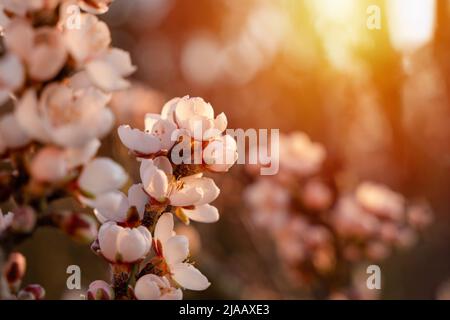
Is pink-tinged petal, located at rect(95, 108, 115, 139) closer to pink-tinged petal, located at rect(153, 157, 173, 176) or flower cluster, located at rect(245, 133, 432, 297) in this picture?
pink-tinged petal, located at rect(153, 157, 173, 176)

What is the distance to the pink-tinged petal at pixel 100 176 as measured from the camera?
647mm

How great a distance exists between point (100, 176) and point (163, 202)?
6.8 inches

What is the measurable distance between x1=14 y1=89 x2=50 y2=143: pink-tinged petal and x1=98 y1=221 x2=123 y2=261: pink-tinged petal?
0.18 meters

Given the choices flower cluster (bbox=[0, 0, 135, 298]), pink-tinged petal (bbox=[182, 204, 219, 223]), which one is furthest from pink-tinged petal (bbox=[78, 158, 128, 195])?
pink-tinged petal (bbox=[182, 204, 219, 223])

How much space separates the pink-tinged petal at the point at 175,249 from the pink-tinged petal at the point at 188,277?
0.5 inches

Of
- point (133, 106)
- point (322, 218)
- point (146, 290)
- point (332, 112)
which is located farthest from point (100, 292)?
point (332, 112)

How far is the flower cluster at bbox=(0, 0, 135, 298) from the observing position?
2.02 feet

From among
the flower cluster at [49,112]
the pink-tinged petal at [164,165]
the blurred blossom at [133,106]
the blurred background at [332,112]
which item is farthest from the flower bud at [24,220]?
the blurred blossom at [133,106]

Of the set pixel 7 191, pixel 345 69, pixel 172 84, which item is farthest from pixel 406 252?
pixel 172 84

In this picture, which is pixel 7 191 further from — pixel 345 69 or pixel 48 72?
pixel 345 69

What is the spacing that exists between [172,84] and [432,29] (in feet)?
9.81

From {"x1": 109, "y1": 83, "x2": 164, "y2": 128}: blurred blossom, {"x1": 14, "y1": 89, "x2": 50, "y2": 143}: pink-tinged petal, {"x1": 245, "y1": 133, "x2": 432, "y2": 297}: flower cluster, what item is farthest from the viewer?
{"x1": 109, "y1": 83, "x2": 164, "y2": 128}: blurred blossom

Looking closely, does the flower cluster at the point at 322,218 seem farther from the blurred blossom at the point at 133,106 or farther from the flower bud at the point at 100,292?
the flower bud at the point at 100,292

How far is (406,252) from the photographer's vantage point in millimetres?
2832
